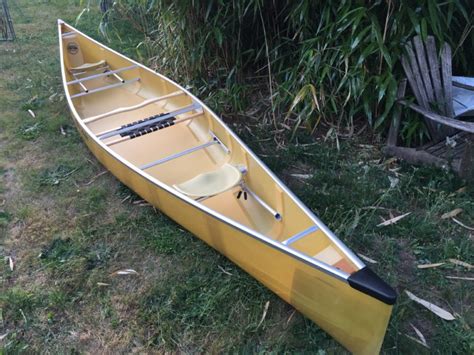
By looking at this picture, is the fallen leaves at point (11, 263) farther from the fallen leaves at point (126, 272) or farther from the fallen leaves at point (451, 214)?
the fallen leaves at point (451, 214)

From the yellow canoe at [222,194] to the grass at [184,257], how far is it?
0.56 ft

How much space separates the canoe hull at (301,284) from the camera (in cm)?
165

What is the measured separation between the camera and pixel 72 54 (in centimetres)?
439

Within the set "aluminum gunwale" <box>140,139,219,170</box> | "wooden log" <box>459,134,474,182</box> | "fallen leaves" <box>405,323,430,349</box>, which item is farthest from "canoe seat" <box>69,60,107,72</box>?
"fallen leaves" <box>405,323,430,349</box>

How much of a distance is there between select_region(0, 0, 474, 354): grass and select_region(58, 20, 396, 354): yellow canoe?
0.56 ft

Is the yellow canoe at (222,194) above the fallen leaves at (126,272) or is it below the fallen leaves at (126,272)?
above

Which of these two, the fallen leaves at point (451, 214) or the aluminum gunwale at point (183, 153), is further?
the aluminum gunwale at point (183, 153)

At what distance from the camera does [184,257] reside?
2.50 m

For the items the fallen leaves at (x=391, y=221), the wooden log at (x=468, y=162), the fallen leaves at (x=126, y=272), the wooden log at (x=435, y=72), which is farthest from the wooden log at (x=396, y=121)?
Answer: the fallen leaves at (x=126, y=272)

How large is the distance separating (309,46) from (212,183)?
140 cm

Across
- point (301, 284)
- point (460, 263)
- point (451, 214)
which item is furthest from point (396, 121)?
point (301, 284)

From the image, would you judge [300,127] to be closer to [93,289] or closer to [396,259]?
[396,259]

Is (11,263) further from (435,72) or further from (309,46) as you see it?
(435,72)

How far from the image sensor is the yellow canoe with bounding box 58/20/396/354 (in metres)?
1.72
